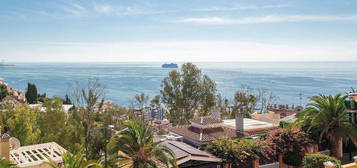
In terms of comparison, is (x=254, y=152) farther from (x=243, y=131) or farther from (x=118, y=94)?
(x=118, y=94)

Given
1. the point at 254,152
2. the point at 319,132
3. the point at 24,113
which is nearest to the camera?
the point at 254,152

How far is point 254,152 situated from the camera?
14.4 metres

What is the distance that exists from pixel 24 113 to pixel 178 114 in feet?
51.7

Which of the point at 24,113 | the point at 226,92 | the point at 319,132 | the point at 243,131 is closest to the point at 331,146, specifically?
the point at 319,132

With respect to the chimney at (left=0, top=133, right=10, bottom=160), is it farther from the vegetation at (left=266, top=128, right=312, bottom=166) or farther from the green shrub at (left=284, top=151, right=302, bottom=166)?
the green shrub at (left=284, top=151, right=302, bottom=166)

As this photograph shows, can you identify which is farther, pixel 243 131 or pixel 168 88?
pixel 168 88

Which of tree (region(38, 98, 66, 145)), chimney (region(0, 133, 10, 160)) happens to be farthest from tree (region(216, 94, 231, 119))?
chimney (region(0, 133, 10, 160))

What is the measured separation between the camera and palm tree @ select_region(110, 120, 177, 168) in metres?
11.3

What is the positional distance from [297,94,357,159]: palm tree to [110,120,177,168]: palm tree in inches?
383

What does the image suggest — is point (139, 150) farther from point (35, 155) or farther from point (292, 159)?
point (292, 159)

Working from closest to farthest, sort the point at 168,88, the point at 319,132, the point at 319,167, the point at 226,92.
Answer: the point at 319,167 < the point at 319,132 < the point at 168,88 < the point at 226,92

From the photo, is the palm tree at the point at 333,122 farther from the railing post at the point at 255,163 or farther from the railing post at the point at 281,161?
the railing post at the point at 255,163

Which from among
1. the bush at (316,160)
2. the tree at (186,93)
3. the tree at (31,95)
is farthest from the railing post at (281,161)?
the tree at (31,95)

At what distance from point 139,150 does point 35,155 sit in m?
4.83
